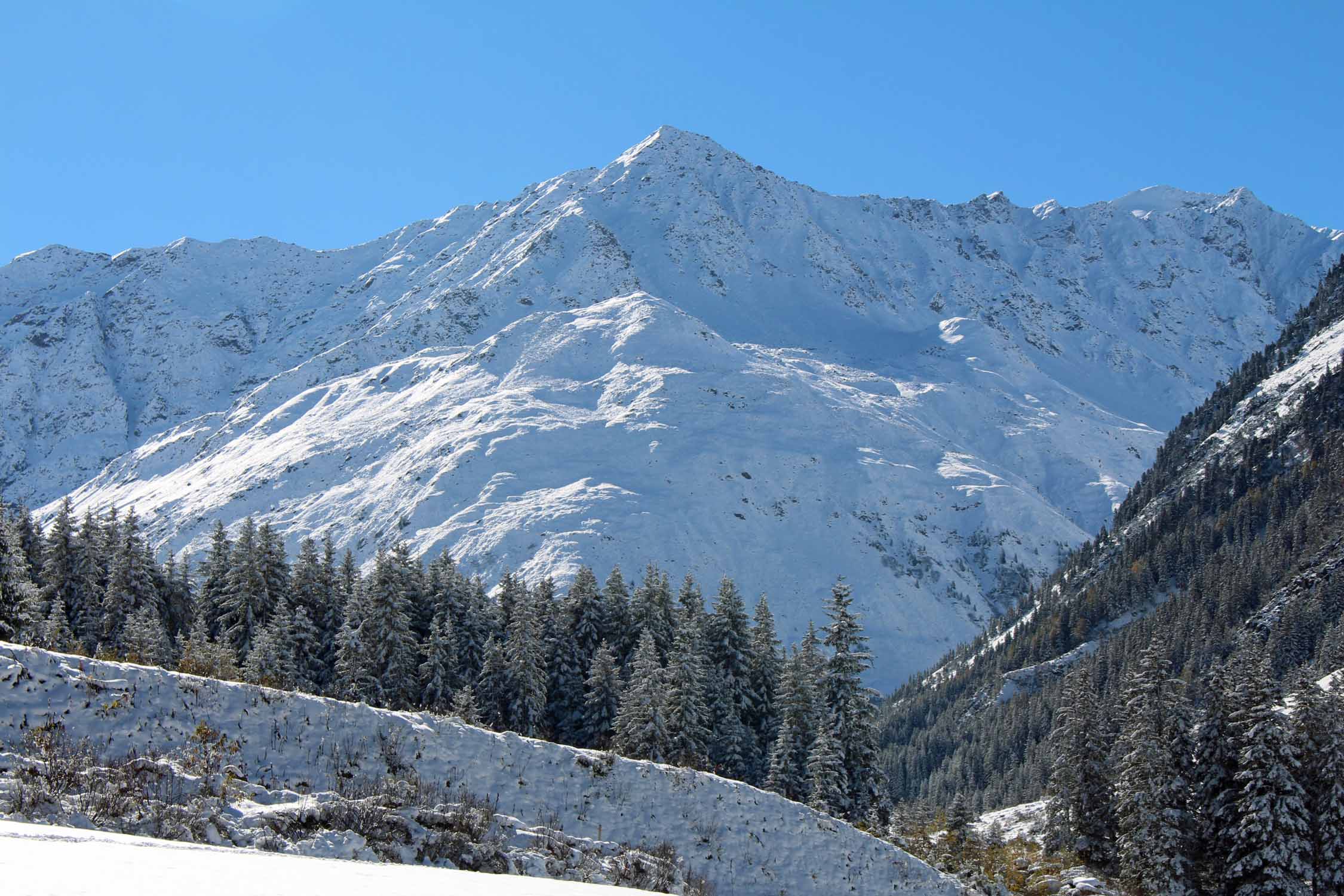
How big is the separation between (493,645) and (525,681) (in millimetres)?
2972

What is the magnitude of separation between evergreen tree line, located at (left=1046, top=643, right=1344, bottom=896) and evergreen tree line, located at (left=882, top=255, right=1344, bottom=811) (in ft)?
134

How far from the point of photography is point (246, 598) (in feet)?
162

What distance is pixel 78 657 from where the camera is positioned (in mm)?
19109

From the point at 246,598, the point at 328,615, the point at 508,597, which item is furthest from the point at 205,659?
the point at 508,597

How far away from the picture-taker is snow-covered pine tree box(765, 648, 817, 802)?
134 ft

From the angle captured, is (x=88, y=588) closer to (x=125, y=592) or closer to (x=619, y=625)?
(x=125, y=592)

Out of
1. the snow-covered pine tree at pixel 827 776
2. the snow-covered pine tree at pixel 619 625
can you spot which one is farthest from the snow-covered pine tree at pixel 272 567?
the snow-covered pine tree at pixel 827 776

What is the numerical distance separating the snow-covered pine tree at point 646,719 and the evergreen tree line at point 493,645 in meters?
0.09

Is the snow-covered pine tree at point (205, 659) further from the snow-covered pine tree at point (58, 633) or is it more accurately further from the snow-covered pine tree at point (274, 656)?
the snow-covered pine tree at point (58, 633)

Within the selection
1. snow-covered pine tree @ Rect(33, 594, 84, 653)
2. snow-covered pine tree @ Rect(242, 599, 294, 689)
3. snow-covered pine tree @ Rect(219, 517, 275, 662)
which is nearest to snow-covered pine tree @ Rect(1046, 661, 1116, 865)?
snow-covered pine tree @ Rect(242, 599, 294, 689)

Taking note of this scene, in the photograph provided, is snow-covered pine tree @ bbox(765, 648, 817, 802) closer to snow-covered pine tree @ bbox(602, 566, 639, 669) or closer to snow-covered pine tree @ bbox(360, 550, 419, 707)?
snow-covered pine tree @ bbox(602, 566, 639, 669)

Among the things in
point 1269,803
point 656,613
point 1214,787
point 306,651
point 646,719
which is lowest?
point 306,651

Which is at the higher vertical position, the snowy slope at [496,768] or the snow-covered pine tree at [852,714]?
the snow-covered pine tree at [852,714]

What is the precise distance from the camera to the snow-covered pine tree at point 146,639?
129ft
